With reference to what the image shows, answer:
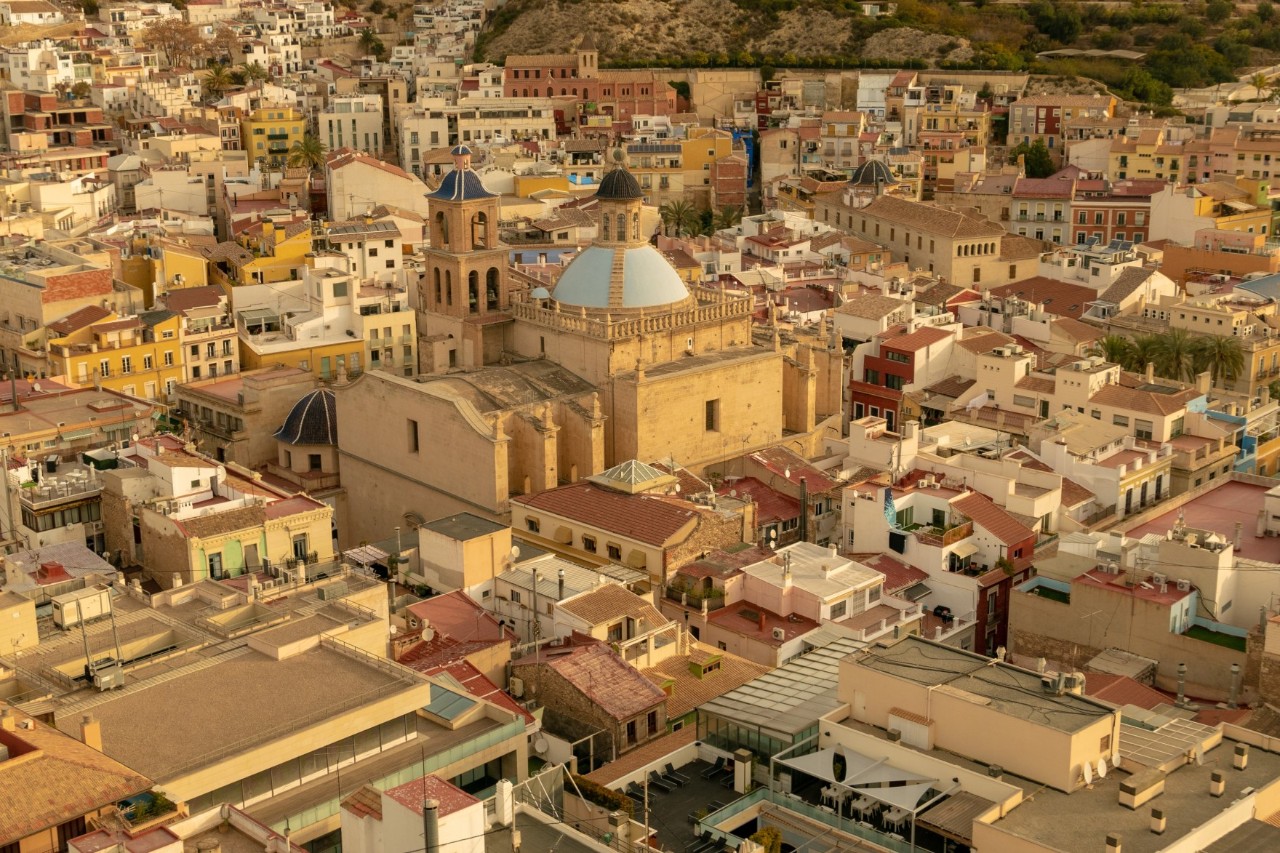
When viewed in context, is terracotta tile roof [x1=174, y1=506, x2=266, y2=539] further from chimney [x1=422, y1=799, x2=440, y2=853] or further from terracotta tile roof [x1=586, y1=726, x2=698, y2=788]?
chimney [x1=422, y1=799, x2=440, y2=853]

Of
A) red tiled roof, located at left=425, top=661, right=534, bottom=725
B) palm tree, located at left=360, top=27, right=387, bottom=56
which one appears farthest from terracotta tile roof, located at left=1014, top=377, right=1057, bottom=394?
palm tree, located at left=360, top=27, right=387, bottom=56

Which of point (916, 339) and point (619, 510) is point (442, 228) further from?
point (916, 339)

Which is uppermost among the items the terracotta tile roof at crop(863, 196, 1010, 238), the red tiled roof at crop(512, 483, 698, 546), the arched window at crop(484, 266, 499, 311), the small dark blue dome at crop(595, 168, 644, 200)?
the small dark blue dome at crop(595, 168, 644, 200)

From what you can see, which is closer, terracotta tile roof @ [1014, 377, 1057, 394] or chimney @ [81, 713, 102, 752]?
chimney @ [81, 713, 102, 752]

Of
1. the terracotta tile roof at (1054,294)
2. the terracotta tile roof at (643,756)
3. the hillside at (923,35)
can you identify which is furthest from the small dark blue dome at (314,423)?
the hillside at (923,35)

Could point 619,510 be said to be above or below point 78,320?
below

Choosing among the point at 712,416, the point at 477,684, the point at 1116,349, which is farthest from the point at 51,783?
the point at 1116,349

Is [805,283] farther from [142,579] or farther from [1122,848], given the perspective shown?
[1122,848]

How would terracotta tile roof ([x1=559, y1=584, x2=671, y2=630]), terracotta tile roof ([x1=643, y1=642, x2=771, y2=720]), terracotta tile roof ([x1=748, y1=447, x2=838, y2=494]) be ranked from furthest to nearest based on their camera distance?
terracotta tile roof ([x1=748, y1=447, x2=838, y2=494]) → terracotta tile roof ([x1=559, y1=584, x2=671, y2=630]) → terracotta tile roof ([x1=643, y1=642, x2=771, y2=720])
